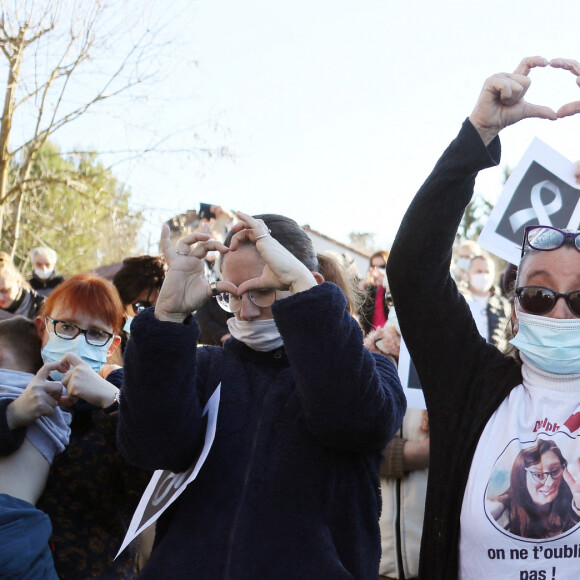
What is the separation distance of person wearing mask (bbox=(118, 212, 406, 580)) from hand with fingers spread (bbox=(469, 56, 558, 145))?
626 mm

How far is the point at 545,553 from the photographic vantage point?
1.88 meters

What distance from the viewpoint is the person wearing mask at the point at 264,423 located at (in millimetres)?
1833

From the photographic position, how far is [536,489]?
1.93 m

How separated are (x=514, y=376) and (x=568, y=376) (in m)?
0.14

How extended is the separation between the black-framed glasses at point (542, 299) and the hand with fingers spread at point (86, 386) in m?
1.33

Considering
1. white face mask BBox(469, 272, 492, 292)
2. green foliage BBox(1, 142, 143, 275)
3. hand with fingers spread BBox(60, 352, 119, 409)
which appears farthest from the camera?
green foliage BBox(1, 142, 143, 275)

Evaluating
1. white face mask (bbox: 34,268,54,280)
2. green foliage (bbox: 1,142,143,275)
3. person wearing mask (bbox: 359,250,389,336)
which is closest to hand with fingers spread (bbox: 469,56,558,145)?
person wearing mask (bbox: 359,250,389,336)

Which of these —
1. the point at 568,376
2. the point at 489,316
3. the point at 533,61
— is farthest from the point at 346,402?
the point at 489,316

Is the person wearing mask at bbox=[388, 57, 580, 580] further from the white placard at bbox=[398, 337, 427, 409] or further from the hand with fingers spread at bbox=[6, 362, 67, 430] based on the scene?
the white placard at bbox=[398, 337, 427, 409]

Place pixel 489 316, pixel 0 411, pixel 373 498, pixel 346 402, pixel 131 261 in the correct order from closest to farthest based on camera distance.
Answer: pixel 346 402 → pixel 373 498 → pixel 0 411 → pixel 131 261 → pixel 489 316

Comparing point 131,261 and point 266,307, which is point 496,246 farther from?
point 131,261

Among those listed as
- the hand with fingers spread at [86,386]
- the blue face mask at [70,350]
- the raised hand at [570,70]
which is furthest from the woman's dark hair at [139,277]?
the raised hand at [570,70]

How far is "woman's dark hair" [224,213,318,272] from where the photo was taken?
2213mm

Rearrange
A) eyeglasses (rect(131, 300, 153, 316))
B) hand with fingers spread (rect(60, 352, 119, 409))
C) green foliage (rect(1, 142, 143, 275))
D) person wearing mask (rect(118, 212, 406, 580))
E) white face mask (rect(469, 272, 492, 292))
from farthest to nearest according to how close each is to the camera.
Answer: green foliage (rect(1, 142, 143, 275)), white face mask (rect(469, 272, 492, 292)), eyeglasses (rect(131, 300, 153, 316)), hand with fingers spread (rect(60, 352, 119, 409)), person wearing mask (rect(118, 212, 406, 580))
